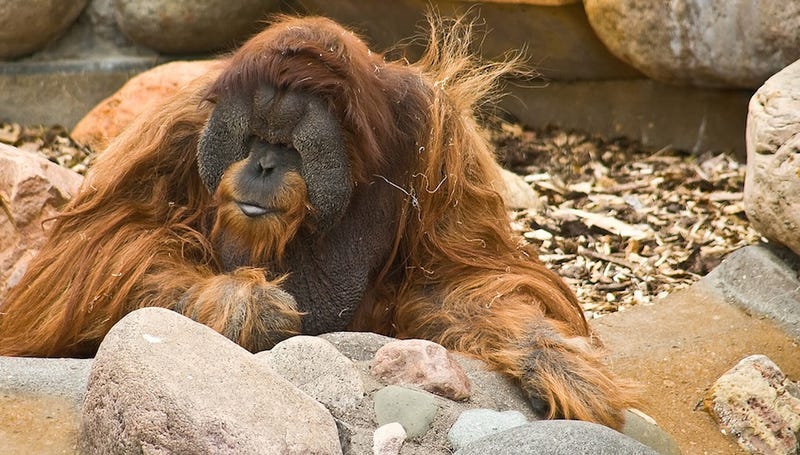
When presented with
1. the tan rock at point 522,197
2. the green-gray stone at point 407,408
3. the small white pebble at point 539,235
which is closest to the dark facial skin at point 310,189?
the green-gray stone at point 407,408

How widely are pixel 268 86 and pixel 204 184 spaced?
38cm

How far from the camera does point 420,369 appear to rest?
8.99ft

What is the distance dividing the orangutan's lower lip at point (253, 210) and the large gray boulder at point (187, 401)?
48 cm

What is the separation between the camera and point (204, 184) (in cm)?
316

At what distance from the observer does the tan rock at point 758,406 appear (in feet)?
10.6

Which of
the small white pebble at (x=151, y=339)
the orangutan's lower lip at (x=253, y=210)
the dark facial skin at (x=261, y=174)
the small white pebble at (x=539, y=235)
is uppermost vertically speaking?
the dark facial skin at (x=261, y=174)

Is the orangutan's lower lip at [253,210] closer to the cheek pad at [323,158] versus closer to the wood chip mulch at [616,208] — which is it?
the cheek pad at [323,158]

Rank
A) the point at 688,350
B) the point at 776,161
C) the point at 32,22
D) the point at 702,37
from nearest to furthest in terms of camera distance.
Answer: the point at 776,161 → the point at 688,350 → the point at 702,37 → the point at 32,22

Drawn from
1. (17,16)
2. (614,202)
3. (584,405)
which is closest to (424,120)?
(584,405)

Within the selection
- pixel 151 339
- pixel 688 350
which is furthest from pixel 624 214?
pixel 151 339

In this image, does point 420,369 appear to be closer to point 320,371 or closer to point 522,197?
point 320,371

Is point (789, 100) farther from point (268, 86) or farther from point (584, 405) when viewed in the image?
point (268, 86)

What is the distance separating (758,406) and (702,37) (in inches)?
84.2

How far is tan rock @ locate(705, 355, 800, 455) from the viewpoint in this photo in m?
3.24
